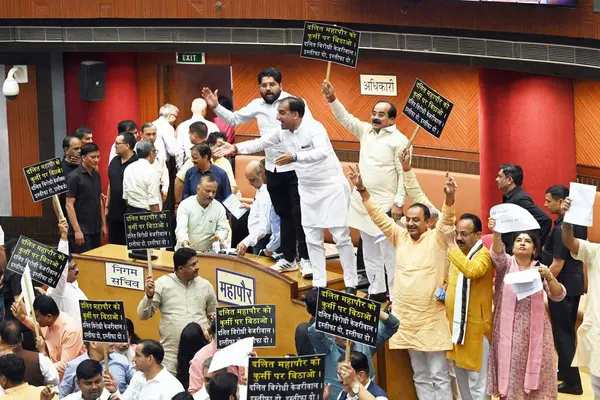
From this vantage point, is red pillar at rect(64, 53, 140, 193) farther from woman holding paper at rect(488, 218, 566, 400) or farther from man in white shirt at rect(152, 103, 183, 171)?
woman holding paper at rect(488, 218, 566, 400)

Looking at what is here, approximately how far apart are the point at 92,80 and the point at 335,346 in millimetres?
8069

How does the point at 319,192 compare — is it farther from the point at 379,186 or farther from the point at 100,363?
the point at 100,363

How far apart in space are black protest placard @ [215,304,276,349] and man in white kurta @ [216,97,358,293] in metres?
1.73

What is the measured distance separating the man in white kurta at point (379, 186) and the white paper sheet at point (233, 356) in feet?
7.67

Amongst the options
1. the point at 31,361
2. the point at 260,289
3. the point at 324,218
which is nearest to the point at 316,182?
the point at 324,218

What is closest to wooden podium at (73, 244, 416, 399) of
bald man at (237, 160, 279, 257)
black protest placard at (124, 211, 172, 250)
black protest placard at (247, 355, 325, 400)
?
bald man at (237, 160, 279, 257)

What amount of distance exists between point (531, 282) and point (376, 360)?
167cm

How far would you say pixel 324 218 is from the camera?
988 centimetres

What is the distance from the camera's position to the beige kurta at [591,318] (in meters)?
8.12

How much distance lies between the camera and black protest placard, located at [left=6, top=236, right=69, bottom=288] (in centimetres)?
952

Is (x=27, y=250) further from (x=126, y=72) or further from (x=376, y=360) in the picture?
(x=126, y=72)

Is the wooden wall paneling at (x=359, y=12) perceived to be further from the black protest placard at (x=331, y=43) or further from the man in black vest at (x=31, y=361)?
the man in black vest at (x=31, y=361)

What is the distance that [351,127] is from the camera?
1025 centimetres

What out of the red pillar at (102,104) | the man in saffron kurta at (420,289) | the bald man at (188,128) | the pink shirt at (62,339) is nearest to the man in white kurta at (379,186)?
the man in saffron kurta at (420,289)
